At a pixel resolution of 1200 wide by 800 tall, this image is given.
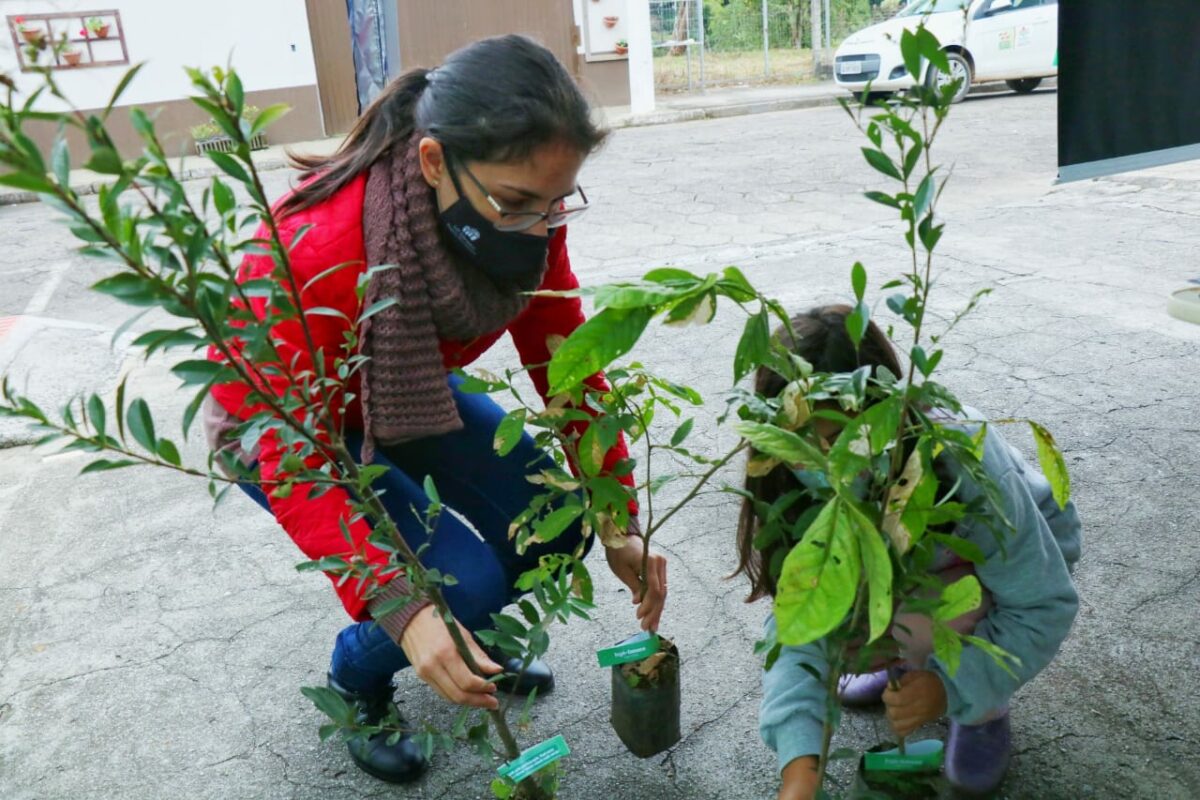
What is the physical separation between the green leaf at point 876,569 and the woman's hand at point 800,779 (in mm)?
648

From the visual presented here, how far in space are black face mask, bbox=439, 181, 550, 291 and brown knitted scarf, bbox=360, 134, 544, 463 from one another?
1.0 inches

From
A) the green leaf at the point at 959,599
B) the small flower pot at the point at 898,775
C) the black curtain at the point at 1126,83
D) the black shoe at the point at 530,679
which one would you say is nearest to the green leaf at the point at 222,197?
the green leaf at the point at 959,599

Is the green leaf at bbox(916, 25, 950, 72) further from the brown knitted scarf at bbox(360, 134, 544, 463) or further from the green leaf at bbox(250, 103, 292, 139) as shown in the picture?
the brown knitted scarf at bbox(360, 134, 544, 463)

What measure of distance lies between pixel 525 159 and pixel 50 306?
4793mm

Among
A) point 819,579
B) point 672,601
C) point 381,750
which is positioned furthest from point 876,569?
point 672,601

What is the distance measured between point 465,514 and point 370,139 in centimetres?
73

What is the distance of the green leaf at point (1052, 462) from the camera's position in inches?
44.7

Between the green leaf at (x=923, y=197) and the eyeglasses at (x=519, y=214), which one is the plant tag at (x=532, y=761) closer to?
the eyeglasses at (x=519, y=214)

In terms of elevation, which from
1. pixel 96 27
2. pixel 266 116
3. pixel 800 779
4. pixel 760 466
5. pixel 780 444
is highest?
pixel 96 27

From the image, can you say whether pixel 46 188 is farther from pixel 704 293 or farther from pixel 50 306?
pixel 50 306

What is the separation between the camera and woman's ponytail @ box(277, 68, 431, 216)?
5.64 feet

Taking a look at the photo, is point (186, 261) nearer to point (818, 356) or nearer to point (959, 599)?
point (959, 599)

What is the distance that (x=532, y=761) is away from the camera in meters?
1.46

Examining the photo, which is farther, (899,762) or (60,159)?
(899,762)
